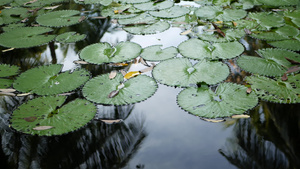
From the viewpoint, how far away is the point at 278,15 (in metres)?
2.91

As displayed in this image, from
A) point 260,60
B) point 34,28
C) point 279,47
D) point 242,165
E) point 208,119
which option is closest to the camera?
point 242,165

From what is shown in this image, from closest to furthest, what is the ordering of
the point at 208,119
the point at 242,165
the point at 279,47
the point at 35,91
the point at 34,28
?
the point at 242,165, the point at 208,119, the point at 35,91, the point at 279,47, the point at 34,28

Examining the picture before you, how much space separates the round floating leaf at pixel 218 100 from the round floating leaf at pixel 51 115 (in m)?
0.59

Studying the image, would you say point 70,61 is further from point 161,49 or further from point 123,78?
Result: point 161,49

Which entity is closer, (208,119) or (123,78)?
→ (208,119)

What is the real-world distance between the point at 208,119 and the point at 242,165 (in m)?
0.35

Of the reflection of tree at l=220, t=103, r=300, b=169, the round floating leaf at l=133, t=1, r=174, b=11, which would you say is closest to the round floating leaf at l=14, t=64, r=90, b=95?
the reflection of tree at l=220, t=103, r=300, b=169

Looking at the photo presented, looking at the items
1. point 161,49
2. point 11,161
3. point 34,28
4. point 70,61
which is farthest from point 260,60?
point 34,28

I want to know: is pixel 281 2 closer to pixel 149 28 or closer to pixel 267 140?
pixel 149 28

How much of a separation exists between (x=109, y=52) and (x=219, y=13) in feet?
4.64

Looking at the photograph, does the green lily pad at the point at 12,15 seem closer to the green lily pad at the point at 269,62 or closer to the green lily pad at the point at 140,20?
the green lily pad at the point at 140,20

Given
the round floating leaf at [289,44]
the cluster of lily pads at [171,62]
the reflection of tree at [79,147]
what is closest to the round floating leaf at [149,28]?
the cluster of lily pads at [171,62]

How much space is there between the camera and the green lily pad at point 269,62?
1958mm

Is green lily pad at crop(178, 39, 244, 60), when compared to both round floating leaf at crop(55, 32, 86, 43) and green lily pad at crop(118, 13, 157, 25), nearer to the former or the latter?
green lily pad at crop(118, 13, 157, 25)
